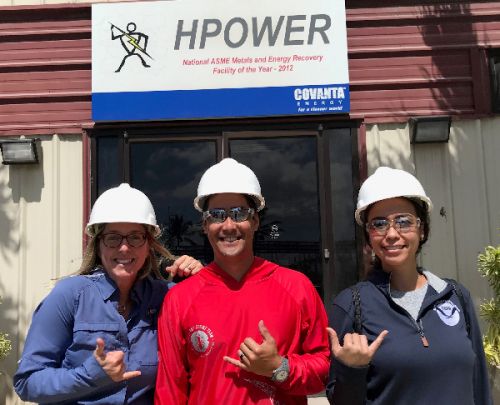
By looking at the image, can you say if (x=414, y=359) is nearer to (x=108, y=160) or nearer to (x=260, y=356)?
(x=260, y=356)

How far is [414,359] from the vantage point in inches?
A: 74.6

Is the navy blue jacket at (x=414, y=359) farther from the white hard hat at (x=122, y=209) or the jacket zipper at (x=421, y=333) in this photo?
the white hard hat at (x=122, y=209)

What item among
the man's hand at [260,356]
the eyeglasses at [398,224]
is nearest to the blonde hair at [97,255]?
the man's hand at [260,356]

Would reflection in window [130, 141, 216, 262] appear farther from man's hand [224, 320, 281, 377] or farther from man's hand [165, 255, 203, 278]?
man's hand [224, 320, 281, 377]

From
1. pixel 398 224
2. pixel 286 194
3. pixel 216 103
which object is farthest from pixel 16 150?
pixel 398 224

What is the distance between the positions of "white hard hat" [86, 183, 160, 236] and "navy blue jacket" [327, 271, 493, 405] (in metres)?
0.97

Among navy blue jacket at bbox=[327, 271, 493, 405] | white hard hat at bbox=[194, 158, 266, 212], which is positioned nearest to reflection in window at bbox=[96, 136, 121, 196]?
white hard hat at bbox=[194, 158, 266, 212]

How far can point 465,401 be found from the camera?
191 centimetres

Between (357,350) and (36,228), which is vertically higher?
(36,228)

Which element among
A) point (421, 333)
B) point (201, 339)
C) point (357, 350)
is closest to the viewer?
point (357, 350)

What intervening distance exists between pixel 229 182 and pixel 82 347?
941mm

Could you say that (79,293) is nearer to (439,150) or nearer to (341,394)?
(341,394)

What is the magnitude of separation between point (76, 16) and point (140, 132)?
1.48 metres

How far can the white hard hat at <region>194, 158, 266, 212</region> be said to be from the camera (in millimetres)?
2250
